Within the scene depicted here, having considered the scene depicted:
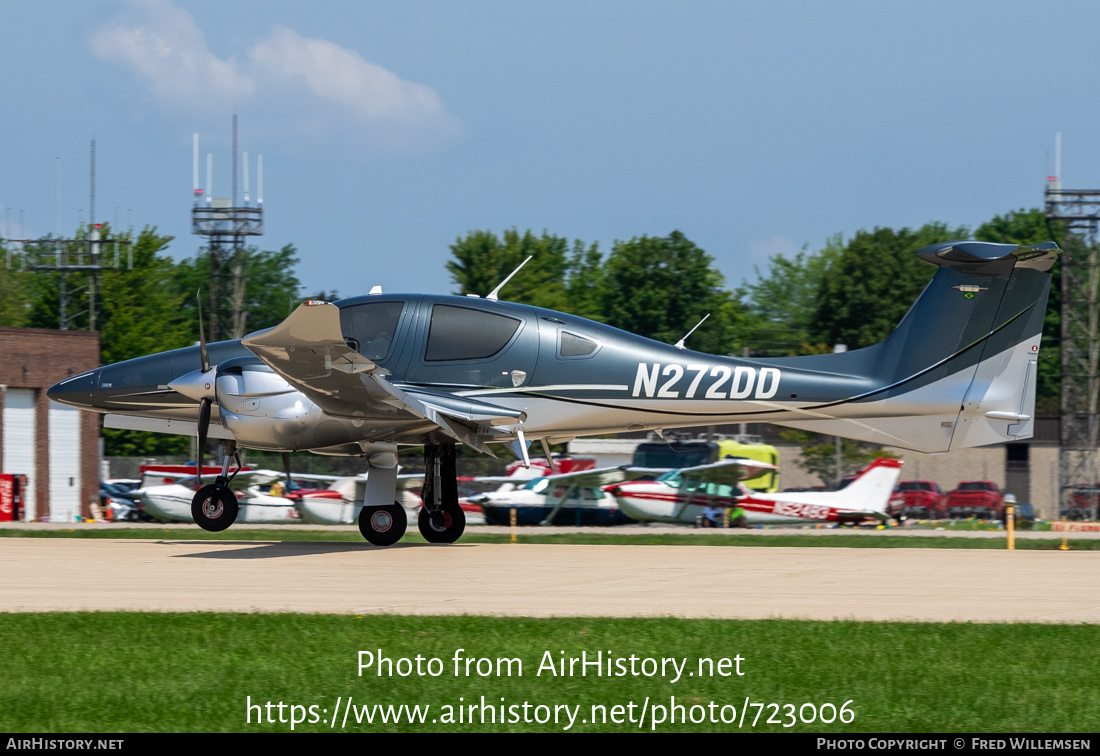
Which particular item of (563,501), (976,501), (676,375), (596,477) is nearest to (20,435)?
(563,501)

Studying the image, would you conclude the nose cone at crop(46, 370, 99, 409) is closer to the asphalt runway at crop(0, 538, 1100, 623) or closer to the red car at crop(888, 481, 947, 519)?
the asphalt runway at crop(0, 538, 1100, 623)

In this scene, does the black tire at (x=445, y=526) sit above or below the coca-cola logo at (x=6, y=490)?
above

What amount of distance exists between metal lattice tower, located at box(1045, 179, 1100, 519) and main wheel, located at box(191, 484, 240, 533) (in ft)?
125

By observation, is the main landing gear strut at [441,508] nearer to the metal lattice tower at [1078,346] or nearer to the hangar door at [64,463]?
the hangar door at [64,463]

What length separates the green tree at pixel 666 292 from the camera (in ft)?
253

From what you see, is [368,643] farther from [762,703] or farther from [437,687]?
[762,703]

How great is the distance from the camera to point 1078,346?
47750mm

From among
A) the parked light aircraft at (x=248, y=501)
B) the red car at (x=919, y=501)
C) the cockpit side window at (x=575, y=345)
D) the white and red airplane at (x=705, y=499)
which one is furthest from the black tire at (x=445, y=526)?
the red car at (x=919, y=501)

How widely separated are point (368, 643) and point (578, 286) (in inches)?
3241

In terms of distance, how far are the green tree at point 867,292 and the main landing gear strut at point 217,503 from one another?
61106mm

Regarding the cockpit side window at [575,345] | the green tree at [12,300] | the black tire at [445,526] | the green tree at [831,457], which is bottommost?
the green tree at [831,457]

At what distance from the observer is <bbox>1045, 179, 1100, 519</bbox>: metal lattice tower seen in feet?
151

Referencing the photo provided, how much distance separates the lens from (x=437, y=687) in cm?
688

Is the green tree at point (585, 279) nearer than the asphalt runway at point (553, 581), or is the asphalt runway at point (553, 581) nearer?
the asphalt runway at point (553, 581)
